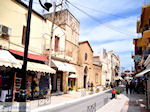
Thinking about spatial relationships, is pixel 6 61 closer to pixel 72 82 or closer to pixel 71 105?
pixel 71 105

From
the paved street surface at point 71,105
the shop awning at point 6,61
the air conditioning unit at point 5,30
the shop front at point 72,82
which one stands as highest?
the air conditioning unit at point 5,30

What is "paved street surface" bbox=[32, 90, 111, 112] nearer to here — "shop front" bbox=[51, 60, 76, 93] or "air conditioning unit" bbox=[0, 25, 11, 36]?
"shop front" bbox=[51, 60, 76, 93]

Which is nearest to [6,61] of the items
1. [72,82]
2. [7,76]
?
[7,76]

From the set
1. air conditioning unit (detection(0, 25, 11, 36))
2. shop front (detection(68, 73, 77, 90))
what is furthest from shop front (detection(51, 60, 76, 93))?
air conditioning unit (detection(0, 25, 11, 36))

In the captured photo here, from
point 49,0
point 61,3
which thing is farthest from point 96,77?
point 49,0

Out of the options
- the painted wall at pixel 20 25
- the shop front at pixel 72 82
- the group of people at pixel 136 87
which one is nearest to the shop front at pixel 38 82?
the painted wall at pixel 20 25

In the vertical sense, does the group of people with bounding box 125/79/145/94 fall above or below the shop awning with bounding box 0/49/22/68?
below

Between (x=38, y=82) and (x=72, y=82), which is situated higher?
(x=38, y=82)

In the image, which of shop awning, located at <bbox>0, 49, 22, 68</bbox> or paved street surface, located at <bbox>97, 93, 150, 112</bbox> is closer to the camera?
shop awning, located at <bbox>0, 49, 22, 68</bbox>

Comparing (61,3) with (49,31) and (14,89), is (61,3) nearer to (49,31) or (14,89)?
(49,31)

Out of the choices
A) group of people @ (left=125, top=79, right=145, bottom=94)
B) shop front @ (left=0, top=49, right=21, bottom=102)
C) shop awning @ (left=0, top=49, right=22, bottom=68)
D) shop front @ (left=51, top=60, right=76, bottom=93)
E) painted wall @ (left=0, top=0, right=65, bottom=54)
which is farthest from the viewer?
group of people @ (left=125, top=79, right=145, bottom=94)

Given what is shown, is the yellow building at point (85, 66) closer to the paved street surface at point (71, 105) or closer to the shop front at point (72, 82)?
the shop front at point (72, 82)

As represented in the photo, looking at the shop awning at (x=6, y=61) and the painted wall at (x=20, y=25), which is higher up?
the painted wall at (x=20, y=25)

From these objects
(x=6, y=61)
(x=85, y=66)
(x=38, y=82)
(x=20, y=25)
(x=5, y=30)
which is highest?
(x=20, y=25)
